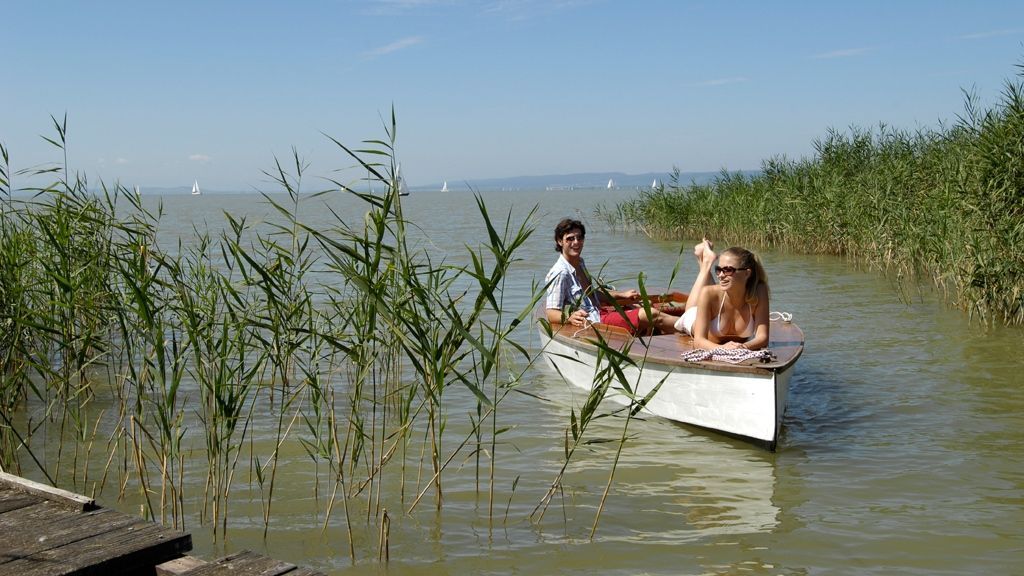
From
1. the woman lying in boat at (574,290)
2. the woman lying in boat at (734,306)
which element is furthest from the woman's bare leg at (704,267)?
the woman lying in boat at (734,306)

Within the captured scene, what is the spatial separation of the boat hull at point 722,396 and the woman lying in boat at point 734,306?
29 cm

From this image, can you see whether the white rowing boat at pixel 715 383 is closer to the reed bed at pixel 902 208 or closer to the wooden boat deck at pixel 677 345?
the wooden boat deck at pixel 677 345

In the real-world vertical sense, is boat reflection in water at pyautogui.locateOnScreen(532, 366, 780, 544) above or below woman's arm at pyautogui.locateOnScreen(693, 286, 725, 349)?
below

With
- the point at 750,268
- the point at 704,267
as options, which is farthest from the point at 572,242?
the point at 750,268

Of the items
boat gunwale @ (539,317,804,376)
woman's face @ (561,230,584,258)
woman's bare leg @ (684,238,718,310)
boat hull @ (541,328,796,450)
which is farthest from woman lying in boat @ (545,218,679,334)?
boat hull @ (541,328,796,450)

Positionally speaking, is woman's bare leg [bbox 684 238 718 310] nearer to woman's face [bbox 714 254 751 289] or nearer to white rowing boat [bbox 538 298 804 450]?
white rowing boat [bbox 538 298 804 450]

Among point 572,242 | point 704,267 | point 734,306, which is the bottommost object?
point 734,306

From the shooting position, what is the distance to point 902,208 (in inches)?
517

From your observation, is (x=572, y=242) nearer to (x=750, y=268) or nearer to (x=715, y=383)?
(x=750, y=268)

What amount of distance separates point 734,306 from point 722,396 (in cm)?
68

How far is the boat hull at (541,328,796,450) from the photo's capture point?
584cm

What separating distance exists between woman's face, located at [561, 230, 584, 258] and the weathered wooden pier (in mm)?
4474

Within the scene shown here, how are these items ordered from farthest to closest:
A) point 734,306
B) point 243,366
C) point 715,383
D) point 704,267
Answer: point 704,267
point 734,306
point 715,383
point 243,366

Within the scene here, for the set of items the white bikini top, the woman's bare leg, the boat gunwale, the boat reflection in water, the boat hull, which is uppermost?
the woman's bare leg
